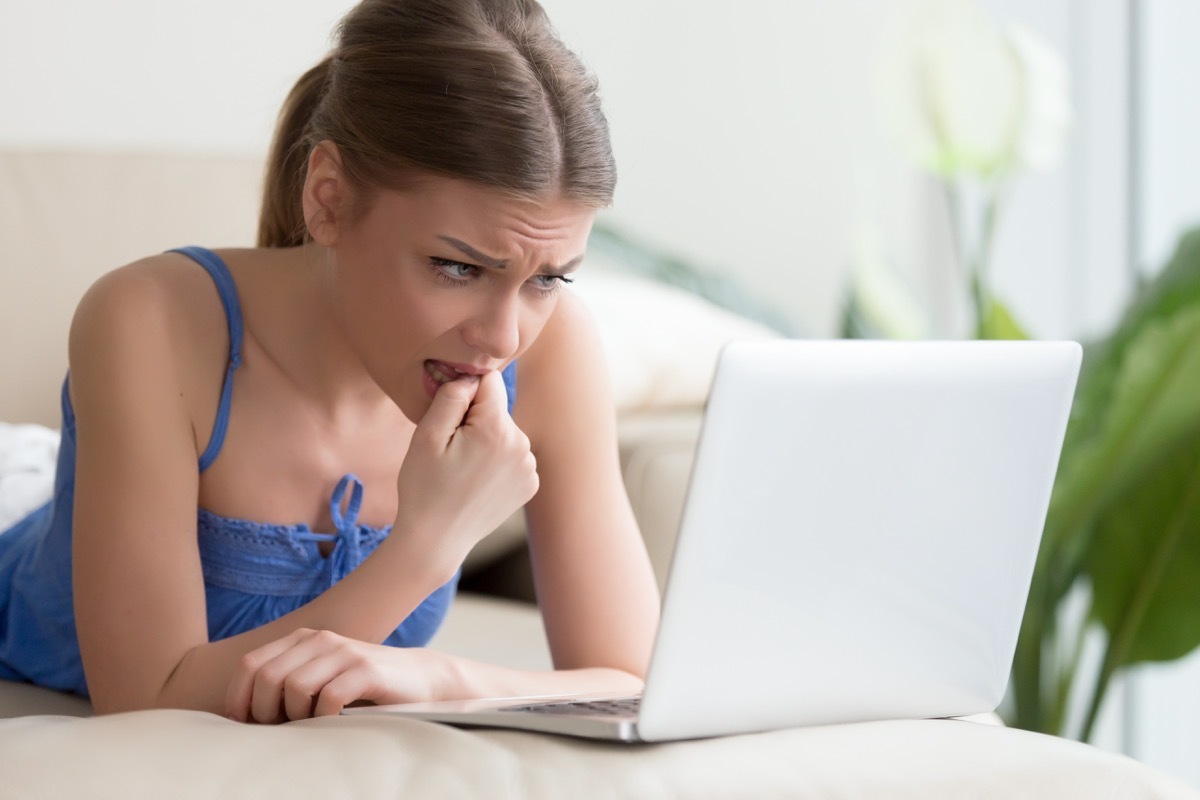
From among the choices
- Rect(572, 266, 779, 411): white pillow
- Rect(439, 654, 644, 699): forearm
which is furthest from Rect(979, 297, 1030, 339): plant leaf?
Rect(439, 654, 644, 699): forearm

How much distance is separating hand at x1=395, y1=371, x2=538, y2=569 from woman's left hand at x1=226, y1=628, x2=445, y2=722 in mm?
121

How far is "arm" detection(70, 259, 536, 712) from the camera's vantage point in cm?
92

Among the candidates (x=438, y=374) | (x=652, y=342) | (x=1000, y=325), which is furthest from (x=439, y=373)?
(x=1000, y=325)

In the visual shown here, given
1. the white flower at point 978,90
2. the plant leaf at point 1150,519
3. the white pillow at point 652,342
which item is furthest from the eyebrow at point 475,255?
the white flower at point 978,90

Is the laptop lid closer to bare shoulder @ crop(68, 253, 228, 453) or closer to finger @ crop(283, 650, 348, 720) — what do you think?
finger @ crop(283, 650, 348, 720)

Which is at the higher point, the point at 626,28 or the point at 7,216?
the point at 626,28

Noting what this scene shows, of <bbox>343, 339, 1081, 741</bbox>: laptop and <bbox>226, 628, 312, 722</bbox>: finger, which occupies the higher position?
<bbox>343, 339, 1081, 741</bbox>: laptop

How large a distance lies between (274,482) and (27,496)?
17.9 inches

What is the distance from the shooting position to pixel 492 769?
0.64 m

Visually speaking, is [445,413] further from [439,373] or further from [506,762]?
[506,762]

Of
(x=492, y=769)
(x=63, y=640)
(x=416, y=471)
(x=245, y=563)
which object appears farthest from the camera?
(x=63, y=640)

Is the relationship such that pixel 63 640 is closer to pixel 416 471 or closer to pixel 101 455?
pixel 101 455

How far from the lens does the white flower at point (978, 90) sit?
81.0 inches

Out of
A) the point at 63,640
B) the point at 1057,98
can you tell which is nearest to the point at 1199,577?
the point at 1057,98
